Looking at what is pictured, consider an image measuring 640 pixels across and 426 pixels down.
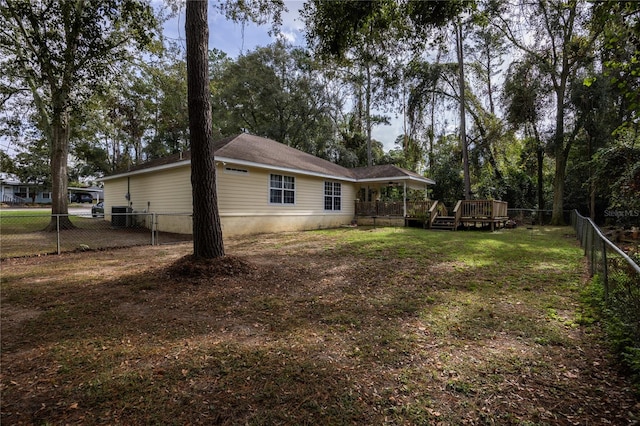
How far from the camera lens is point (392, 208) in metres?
17.1

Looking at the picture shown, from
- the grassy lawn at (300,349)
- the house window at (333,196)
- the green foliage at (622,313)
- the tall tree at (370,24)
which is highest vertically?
the tall tree at (370,24)

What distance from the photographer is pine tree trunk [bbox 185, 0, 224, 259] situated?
5.54 m

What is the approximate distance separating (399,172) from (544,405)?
15.6m

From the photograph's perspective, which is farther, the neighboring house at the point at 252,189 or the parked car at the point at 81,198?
the parked car at the point at 81,198

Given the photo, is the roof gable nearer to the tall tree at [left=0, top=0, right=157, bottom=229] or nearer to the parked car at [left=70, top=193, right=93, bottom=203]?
the tall tree at [left=0, top=0, right=157, bottom=229]

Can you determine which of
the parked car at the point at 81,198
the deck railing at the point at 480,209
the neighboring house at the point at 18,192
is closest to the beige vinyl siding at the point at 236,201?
the deck railing at the point at 480,209

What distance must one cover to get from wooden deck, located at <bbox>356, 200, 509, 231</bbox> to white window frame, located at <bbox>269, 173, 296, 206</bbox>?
18.6 ft

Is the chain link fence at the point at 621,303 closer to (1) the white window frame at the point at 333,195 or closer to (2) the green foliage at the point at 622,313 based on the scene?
(2) the green foliage at the point at 622,313

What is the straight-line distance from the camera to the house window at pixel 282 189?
538 inches

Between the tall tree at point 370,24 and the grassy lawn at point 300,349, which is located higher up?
the tall tree at point 370,24

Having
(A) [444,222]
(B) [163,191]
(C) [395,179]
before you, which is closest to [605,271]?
(A) [444,222]

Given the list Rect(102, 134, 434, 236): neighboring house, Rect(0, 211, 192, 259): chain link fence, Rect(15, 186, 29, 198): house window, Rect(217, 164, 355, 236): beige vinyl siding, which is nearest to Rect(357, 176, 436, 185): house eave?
Rect(102, 134, 434, 236): neighboring house

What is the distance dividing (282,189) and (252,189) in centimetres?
183

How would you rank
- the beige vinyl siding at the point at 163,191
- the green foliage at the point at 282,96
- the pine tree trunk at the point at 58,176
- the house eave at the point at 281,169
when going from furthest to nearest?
the green foliage at the point at 282,96 → the pine tree trunk at the point at 58,176 → the beige vinyl siding at the point at 163,191 → the house eave at the point at 281,169
